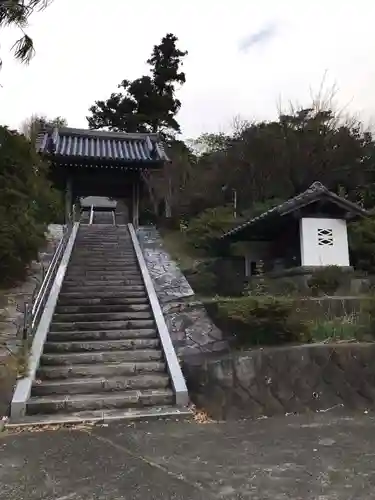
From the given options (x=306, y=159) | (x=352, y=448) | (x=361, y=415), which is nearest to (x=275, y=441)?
(x=352, y=448)

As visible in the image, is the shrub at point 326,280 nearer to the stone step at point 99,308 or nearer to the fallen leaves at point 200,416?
the stone step at point 99,308

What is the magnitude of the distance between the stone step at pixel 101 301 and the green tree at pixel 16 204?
1.65 metres

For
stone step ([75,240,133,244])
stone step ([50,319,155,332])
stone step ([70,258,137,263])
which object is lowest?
stone step ([50,319,155,332])

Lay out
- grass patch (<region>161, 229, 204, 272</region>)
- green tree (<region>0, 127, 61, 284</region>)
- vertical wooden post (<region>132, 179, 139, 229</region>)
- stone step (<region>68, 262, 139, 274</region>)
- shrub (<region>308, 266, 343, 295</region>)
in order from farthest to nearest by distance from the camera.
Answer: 1. vertical wooden post (<region>132, 179, 139, 229</region>)
2. grass patch (<region>161, 229, 204, 272</region>)
3. stone step (<region>68, 262, 139, 274</region>)
4. shrub (<region>308, 266, 343, 295</region>)
5. green tree (<region>0, 127, 61, 284</region>)

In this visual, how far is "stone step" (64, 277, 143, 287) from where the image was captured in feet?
34.7

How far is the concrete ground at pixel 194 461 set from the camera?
3.37m

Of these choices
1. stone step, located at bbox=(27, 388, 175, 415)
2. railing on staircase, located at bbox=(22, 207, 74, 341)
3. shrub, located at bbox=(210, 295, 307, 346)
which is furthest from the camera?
railing on staircase, located at bbox=(22, 207, 74, 341)

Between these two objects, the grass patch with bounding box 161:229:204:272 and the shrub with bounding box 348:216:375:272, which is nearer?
the shrub with bounding box 348:216:375:272

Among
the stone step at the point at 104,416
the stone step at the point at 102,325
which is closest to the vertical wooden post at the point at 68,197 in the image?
the stone step at the point at 102,325

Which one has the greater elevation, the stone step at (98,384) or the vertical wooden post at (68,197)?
the vertical wooden post at (68,197)

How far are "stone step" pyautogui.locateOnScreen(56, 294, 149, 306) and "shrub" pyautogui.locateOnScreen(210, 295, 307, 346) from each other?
299 cm

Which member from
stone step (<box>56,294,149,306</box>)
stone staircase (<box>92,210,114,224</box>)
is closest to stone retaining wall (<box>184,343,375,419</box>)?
stone step (<box>56,294,149,306</box>)

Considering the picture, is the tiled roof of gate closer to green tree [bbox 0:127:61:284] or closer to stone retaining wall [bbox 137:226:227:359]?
stone retaining wall [bbox 137:226:227:359]

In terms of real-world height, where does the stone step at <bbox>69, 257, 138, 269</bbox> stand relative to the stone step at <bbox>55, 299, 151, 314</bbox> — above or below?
above
